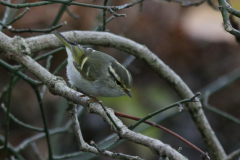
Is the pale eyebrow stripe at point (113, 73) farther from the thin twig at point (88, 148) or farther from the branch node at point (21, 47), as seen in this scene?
the branch node at point (21, 47)

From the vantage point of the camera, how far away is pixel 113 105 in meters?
4.39

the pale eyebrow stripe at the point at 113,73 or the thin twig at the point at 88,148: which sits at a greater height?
the pale eyebrow stripe at the point at 113,73

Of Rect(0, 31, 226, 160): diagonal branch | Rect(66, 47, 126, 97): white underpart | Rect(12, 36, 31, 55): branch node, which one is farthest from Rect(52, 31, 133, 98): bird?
Rect(12, 36, 31, 55): branch node

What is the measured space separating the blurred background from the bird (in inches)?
77.7

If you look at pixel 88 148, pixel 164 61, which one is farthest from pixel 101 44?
pixel 164 61

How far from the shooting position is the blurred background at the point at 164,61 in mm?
5020

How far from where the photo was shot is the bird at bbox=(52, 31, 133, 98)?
2.42 m

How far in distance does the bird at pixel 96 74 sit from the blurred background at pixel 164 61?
6.48ft

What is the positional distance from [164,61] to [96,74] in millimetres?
3251

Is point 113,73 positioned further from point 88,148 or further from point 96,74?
point 88,148

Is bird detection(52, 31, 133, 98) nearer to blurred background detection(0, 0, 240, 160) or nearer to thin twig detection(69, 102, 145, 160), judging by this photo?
thin twig detection(69, 102, 145, 160)

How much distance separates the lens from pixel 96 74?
2533 millimetres

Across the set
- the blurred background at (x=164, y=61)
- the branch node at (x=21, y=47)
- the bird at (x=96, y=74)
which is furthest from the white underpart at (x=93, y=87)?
the blurred background at (x=164, y=61)

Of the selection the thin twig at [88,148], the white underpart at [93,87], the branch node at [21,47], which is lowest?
the thin twig at [88,148]
